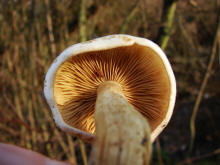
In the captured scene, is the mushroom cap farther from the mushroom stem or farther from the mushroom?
the mushroom stem

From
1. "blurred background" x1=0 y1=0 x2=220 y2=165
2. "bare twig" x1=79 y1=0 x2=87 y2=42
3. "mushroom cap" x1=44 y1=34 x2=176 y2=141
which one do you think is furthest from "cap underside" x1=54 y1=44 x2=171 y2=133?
"bare twig" x1=79 y1=0 x2=87 y2=42

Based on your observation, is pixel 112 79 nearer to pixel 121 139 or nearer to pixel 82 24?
pixel 121 139

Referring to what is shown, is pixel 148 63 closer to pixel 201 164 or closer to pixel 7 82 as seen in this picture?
pixel 7 82

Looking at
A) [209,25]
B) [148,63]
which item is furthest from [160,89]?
[209,25]

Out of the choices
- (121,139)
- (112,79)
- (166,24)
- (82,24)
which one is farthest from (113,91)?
(82,24)

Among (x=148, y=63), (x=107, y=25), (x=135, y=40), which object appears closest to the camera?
(x=135, y=40)
